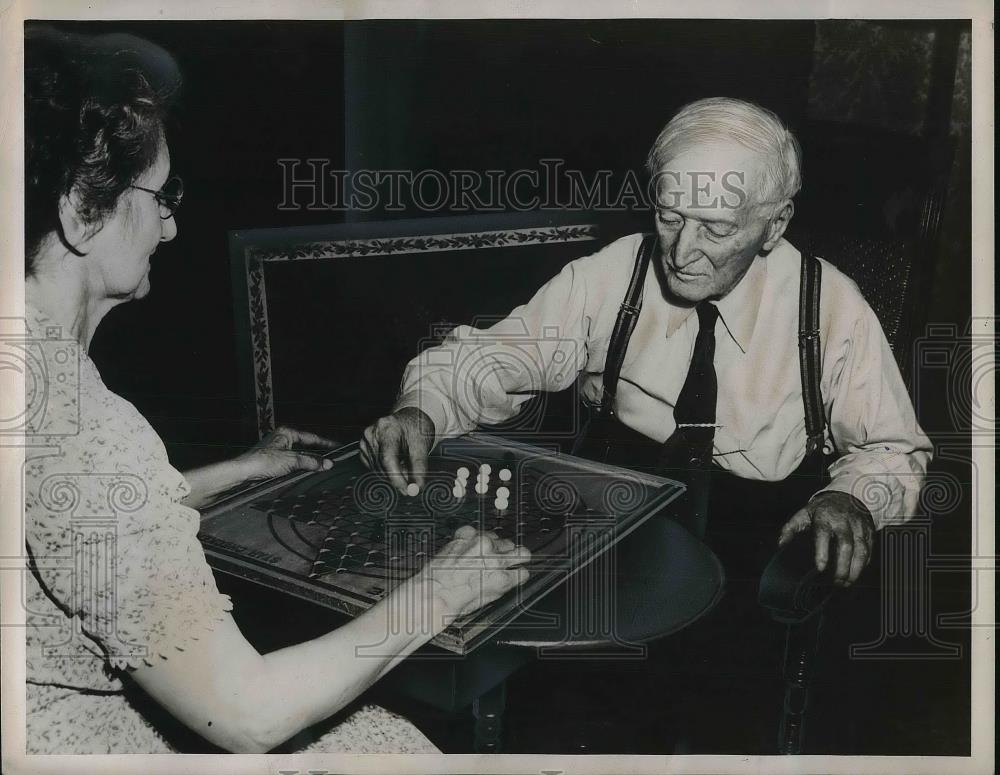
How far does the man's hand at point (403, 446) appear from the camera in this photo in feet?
7.13

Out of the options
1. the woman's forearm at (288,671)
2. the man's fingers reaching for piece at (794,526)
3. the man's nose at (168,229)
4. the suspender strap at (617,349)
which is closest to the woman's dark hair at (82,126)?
the man's nose at (168,229)

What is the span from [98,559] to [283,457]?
18.7 inches

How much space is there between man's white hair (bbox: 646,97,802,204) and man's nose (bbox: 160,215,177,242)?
1.08 metres

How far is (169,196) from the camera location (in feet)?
7.07

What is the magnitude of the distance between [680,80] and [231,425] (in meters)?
1.29

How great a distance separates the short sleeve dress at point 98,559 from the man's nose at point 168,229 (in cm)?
32

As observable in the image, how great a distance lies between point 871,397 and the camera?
2.16 meters

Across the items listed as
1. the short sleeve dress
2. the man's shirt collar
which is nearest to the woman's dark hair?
the short sleeve dress

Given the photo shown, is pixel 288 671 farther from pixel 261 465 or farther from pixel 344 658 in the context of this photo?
pixel 261 465

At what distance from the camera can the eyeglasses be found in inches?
84.8

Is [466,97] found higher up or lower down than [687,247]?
higher up

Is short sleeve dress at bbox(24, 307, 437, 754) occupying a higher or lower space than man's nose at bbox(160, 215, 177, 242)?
lower

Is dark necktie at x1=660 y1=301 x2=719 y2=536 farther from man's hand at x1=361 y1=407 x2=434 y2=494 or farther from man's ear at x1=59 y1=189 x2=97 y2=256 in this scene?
man's ear at x1=59 y1=189 x2=97 y2=256

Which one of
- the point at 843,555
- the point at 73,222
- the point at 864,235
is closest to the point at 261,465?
the point at 73,222
